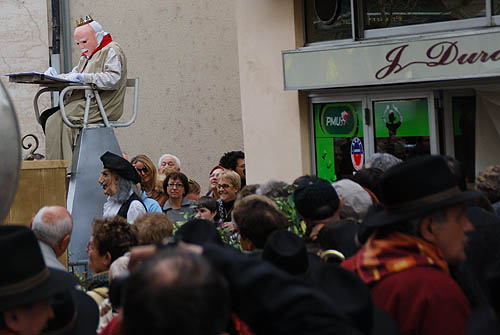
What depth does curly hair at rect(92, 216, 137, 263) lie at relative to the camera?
4578 mm

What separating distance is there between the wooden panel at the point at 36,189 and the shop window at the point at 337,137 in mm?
3468

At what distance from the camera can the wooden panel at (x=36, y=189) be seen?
7273 mm

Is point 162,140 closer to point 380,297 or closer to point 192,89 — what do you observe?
point 192,89

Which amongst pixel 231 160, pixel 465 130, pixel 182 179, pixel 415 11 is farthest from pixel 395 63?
pixel 231 160

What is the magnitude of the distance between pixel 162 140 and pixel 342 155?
18.4ft

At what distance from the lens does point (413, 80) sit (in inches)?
339

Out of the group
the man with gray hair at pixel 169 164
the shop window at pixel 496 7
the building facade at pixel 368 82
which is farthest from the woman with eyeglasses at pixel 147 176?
the shop window at pixel 496 7

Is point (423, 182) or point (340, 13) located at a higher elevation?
point (340, 13)

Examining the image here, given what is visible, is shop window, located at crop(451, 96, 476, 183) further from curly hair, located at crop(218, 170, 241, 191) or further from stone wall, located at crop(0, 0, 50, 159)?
stone wall, located at crop(0, 0, 50, 159)

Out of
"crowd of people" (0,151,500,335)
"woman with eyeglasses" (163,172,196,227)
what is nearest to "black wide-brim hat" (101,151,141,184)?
"woman with eyeglasses" (163,172,196,227)

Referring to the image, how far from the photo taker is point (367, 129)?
30.6 ft

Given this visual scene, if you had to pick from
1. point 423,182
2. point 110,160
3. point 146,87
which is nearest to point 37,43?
point 146,87

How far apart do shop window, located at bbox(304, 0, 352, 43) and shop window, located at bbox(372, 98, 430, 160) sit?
101cm

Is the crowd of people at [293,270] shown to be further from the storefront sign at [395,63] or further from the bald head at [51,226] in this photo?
the storefront sign at [395,63]
